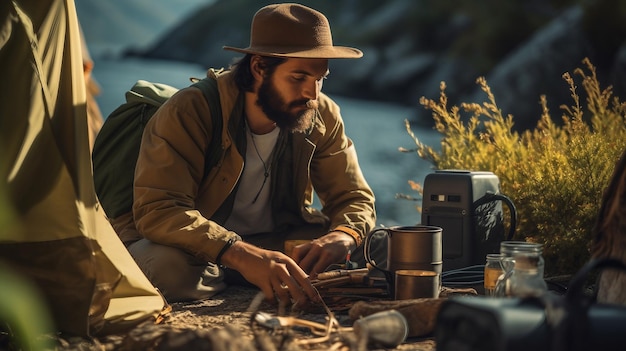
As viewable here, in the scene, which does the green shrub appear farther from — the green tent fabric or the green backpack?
the green tent fabric

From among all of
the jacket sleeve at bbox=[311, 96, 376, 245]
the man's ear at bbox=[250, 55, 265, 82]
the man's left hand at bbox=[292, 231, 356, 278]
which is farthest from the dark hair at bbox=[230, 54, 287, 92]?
the man's left hand at bbox=[292, 231, 356, 278]

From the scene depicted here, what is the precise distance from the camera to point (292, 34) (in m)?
4.50

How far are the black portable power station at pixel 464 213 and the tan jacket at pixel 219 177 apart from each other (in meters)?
0.36

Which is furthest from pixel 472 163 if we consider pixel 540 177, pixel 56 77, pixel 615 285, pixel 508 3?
pixel 508 3

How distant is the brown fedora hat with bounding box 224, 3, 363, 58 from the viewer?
14.6ft

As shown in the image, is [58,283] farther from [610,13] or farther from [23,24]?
[610,13]

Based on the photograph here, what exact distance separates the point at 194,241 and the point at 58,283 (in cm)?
90

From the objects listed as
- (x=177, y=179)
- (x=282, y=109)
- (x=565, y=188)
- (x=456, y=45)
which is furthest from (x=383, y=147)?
(x=456, y=45)

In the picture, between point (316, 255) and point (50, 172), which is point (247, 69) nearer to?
point (316, 255)

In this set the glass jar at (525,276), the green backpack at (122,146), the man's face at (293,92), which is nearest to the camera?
the glass jar at (525,276)

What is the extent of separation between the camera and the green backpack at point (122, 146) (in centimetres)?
477

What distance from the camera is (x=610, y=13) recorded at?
56.1 ft

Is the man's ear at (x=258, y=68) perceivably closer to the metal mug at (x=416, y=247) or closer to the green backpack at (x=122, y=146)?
the green backpack at (x=122, y=146)

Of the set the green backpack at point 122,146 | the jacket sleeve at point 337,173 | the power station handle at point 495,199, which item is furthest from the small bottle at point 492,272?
the green backpack at point 122,146
